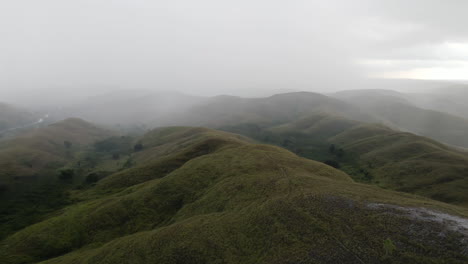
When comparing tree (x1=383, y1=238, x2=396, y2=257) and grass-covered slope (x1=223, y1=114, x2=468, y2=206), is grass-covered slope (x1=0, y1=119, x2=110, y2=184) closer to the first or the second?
tree (x1=383, y1=238, x2=396, y2=257)

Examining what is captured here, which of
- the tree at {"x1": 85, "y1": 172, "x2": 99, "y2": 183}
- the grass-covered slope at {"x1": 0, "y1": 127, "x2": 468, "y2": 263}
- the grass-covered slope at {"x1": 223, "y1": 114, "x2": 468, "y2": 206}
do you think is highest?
the grass-covered slope at {"x1": 0, "y1": 127, "x2": 468, "y2": 263}

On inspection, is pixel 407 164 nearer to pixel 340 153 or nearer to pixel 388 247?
pixel 340 153

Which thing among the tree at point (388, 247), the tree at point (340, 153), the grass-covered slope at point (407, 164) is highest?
Answer: the tree at point (388, 247)

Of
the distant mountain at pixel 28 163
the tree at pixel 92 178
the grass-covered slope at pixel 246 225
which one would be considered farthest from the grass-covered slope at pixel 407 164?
the distant mountain at pixel 28 163

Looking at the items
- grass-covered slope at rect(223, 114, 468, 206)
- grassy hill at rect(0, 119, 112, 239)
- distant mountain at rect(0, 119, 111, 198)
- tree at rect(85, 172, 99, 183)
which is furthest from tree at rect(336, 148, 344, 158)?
distant mountain at rect(0, 119, 111, 198)

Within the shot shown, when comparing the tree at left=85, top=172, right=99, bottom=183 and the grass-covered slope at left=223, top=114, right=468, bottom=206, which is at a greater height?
the grass-covered slope at left=223, top=114, right=468, bottom=206

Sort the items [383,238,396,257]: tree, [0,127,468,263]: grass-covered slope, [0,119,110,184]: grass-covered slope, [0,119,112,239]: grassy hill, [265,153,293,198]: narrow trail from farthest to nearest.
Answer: [0,119,110,184]: grass-covered slope < [0,119,112,239]: grassy hill < [265,153,293,198]: narrow trail < [0,127,468,263]: grass-covered slope < [383,238,396,257]: tree

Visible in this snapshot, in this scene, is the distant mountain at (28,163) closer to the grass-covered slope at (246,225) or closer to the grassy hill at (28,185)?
the grassy hill at (28,185)

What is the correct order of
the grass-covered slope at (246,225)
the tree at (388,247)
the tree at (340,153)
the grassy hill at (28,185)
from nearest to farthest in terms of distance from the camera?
the tree at (388,247) < the grass-covered slope at (246,225) < the grassy hill at (28,185) < the tree at (340,153)

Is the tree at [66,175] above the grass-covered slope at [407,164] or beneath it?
beneath
